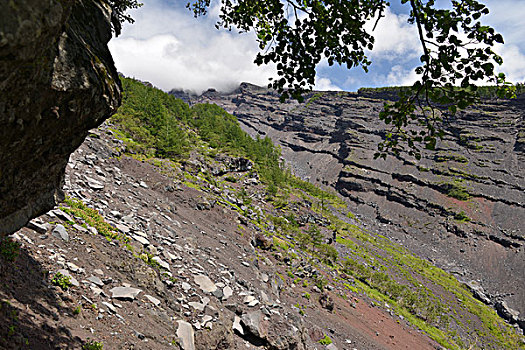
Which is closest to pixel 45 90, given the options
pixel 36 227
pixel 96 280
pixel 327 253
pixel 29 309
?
pixel 29 309

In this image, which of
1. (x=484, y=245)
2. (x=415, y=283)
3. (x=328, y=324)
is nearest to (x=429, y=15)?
(x=328, y=324)

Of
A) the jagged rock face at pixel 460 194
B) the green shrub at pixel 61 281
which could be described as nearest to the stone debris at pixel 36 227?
the green shrub at pixel 61 281

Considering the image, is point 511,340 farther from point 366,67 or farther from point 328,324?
point 366,67

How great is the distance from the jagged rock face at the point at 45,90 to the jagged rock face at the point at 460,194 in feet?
372

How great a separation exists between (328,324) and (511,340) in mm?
81896

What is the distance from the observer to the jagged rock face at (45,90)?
2361 millimetres

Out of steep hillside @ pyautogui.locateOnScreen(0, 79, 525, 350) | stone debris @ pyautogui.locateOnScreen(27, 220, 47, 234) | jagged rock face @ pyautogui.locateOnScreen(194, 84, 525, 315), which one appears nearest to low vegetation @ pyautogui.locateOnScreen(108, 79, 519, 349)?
steep hillside @ pyautogui.locateOnScreen(0, 79, 525, 350)

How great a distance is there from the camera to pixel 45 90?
328 centimetres

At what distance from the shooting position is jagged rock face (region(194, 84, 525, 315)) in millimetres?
105688

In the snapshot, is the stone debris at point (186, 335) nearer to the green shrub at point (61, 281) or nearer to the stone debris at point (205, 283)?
the stone debris at point (205, 283)

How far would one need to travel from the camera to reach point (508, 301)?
289 feet

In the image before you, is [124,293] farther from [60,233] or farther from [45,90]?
[45,90]

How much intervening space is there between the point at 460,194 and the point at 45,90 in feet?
555

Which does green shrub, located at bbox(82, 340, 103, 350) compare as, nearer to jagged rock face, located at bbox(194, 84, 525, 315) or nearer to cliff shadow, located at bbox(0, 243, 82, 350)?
cliff shadow, located at bbox(0, 243, 82, 350)
